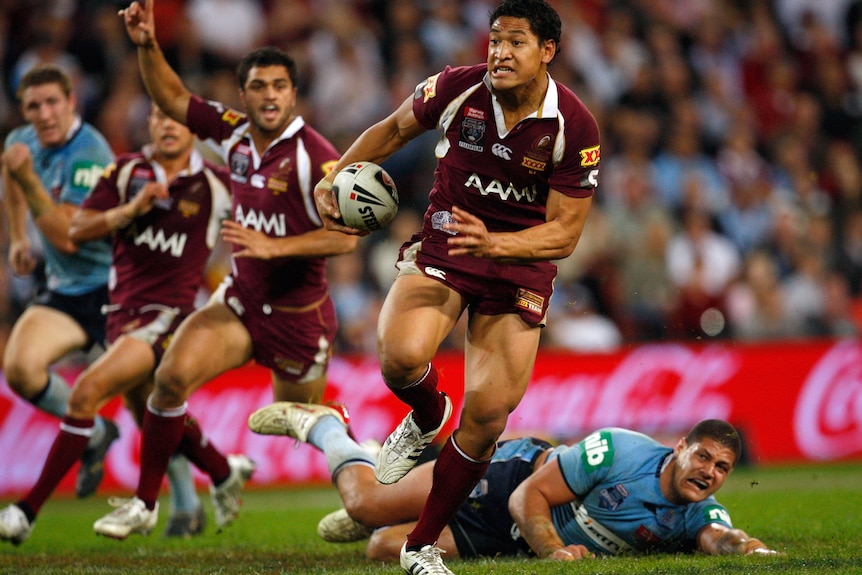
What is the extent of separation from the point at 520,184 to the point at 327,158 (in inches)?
76.1

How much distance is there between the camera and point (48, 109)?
28.6 ft

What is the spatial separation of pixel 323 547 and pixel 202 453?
1265mm

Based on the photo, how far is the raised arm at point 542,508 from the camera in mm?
6133

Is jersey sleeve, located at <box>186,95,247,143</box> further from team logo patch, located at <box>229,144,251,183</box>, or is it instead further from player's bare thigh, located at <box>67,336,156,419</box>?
player's bare thigh, located at <box>67,336,156,419</box>

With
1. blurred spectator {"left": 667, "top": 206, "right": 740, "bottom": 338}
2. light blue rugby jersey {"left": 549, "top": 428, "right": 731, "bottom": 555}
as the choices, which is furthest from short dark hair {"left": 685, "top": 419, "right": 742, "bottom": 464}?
blurred spectator {"left": 667, "top": 206, "right": 740, "bottom": 338}

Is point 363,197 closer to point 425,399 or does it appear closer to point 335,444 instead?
point 425,399

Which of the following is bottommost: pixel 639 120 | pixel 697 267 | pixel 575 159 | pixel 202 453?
pixel 202 453

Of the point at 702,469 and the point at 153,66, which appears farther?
the point at 153,66

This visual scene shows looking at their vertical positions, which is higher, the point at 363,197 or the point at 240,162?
the point at 240,162

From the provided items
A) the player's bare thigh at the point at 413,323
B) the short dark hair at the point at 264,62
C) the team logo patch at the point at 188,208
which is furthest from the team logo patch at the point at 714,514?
the team logo patch at the point at 188,208

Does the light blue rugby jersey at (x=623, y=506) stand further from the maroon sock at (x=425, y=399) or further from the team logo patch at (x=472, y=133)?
the team logo patch at (x=472, y=133)

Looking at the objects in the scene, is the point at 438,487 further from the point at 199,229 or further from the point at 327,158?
the point at 199,229

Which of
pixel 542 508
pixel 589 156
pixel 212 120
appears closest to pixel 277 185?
pixel 212 120

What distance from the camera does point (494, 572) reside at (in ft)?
18.4
